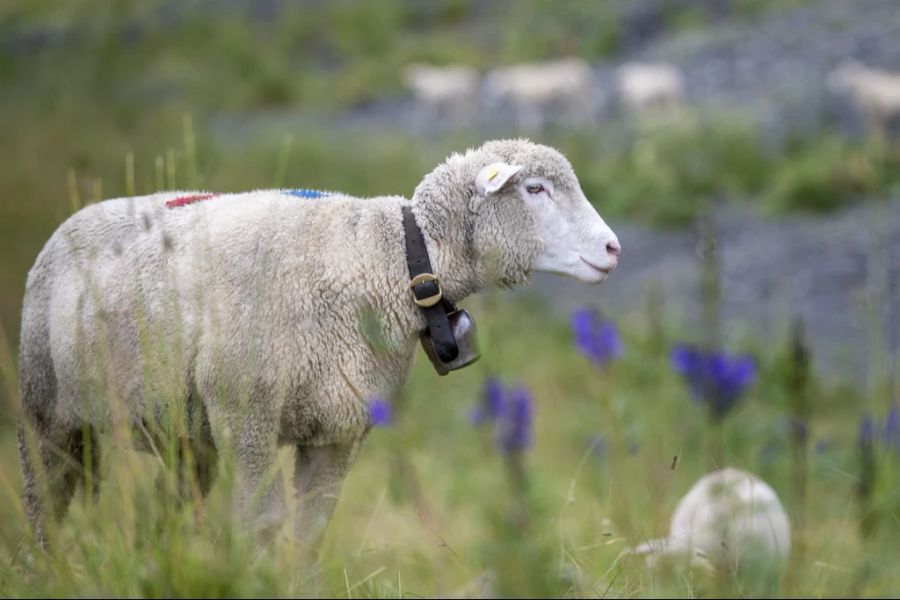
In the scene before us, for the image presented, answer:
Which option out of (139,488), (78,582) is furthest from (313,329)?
(78,582)

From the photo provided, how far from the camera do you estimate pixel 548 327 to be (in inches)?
460

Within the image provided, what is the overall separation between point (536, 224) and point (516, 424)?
4.25 ft

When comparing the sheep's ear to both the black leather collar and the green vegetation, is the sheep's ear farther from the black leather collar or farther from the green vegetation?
the green vegetation

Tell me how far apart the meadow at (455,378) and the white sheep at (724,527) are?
8cm

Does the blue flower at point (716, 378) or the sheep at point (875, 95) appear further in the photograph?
the sheep at point (875, 95)

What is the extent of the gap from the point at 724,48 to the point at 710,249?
61.3 feet

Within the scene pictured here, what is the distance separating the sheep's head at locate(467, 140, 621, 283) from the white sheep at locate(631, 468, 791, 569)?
2.44 ft

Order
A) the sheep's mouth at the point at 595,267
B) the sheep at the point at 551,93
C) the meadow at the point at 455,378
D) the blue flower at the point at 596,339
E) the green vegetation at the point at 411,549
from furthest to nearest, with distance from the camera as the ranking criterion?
the sheep at the point at 551,93 < the sheep's mouth at the point at 595,267 < the blue flower at the point at 596,339 < the meadow at the point at 455,378 < the green vegetation at the point at 411,549

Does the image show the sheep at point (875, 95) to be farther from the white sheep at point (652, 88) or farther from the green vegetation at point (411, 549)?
the green vegetation at point (411, 549)

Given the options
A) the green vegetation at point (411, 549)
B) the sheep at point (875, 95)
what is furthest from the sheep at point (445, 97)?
the green vegetation at point (411, 549)

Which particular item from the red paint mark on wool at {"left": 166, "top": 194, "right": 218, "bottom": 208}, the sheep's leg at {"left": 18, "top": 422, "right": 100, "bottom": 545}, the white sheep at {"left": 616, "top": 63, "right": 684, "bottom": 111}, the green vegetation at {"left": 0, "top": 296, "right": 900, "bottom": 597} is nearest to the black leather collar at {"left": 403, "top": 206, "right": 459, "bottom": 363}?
the green vegetation at {"left": 0, "top": 296, "right": 900, "bottom": 597}

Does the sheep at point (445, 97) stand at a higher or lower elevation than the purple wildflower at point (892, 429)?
higher

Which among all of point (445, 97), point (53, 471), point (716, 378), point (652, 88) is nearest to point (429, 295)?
point (716, 378)

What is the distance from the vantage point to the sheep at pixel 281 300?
3.60 m
